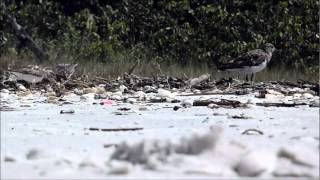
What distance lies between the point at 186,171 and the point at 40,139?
1349mm

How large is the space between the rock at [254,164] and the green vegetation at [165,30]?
11558 millimetres

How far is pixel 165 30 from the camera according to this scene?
54.7ft

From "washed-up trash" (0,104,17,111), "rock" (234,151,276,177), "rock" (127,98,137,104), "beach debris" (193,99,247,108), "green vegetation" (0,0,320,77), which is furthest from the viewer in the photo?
"green vegetation" (0,0,320,77)

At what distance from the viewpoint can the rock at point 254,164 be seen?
10.4 feet

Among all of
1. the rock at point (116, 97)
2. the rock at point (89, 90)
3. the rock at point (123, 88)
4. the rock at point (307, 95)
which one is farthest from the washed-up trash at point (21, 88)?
the rock at point (307, 95)

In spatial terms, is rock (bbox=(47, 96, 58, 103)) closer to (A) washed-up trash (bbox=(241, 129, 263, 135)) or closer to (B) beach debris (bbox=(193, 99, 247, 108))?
(B) beach debris (bbox=(193, 99, 247, 108))

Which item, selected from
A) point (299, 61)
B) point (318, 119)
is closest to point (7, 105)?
point (318, 119)

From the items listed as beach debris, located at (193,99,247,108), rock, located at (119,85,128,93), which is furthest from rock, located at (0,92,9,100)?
beach debris, located at (193,99,247,108)

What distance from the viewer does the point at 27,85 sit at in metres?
9.09

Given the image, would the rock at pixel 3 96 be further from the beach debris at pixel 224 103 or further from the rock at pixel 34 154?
the rock at pixel 34 154

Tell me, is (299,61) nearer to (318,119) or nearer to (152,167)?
(318,119)

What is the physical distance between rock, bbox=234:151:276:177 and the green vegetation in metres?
11.6

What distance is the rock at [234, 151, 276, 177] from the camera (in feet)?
10.4

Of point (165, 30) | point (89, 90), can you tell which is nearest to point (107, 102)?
point (89, 90)
